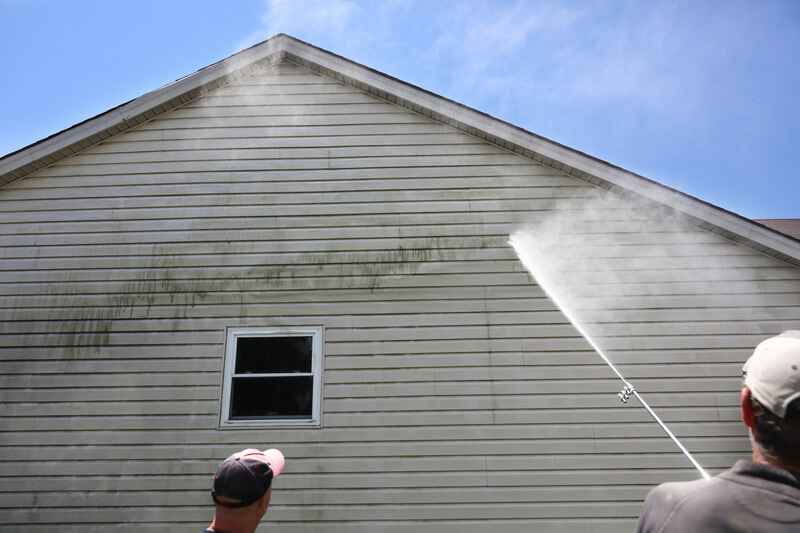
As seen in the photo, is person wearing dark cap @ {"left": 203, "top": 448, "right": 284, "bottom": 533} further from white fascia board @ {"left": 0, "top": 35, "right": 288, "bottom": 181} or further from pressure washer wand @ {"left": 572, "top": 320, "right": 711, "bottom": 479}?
white fascia board @ {"left": 0, "top": 35, "right": 288, "bottom": 181}

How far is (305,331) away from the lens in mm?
7285

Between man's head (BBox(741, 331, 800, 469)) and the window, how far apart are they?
5591mm

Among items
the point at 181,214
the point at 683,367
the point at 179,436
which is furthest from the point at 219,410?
the point at 683,367

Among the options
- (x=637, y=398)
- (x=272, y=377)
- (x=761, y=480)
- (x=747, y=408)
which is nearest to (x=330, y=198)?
(x=272, y=377)

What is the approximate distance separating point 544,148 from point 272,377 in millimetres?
4329

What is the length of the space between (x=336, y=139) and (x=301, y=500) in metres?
4.44

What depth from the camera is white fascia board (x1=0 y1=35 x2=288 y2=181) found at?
812 centimetres

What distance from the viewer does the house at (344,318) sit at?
6.70 meters

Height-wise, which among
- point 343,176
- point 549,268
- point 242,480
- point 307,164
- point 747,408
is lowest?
point 242,480

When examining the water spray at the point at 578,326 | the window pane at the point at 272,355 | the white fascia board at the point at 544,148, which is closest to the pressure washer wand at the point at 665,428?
the water spray at the point at 578,326

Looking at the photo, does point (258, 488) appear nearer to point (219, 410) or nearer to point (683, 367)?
point (219, 410)

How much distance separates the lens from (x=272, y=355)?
729 cm

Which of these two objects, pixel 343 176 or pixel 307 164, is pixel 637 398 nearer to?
pixel 343 176

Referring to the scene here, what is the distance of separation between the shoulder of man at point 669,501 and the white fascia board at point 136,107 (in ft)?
26.7
